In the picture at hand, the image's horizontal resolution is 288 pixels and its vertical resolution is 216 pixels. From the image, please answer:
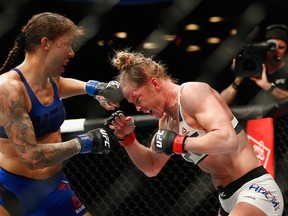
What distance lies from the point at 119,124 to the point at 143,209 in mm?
1272

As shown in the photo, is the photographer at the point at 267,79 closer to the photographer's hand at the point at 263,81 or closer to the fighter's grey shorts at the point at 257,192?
the photographer's hand at the point at 263,81

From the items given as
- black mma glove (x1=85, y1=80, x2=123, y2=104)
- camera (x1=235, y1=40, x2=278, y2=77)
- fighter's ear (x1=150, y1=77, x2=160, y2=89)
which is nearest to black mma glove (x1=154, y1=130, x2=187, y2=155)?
fighter's ear (x1=150, y1=77, x2=160, y2=89)

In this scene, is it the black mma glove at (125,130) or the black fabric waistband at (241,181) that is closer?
the black fabric waistband at (241,181)

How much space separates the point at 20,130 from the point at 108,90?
0.60 m

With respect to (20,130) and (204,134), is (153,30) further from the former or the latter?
(20,130)

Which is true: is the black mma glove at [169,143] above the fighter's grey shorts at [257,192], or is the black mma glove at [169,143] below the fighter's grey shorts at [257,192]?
above

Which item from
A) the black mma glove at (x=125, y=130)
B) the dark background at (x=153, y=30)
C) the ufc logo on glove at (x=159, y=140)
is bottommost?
the dark background at (x=153, y=30)

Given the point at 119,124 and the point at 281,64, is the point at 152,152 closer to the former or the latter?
the point at 119,124

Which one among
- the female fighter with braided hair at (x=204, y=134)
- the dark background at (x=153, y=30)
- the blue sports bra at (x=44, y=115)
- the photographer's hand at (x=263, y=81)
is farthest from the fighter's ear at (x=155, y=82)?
the dark background at (x=153, y=30)

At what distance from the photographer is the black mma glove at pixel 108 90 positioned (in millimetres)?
2842

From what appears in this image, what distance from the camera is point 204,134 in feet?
8.06

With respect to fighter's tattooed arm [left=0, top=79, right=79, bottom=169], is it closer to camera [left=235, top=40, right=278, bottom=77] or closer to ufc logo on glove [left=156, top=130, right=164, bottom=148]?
ufc logo on glove [left=156, top=130, right=164, bottom=148]

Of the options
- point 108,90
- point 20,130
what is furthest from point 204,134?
point 20,130

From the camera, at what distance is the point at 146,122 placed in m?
3.23
